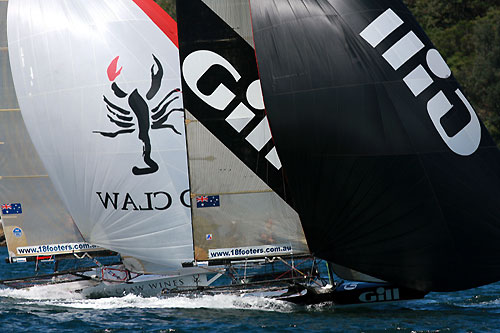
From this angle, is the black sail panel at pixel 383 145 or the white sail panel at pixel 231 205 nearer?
the black sail panel at pixel 383 145

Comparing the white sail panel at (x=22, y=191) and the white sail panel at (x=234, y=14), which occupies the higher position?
the white sail panel at (x=234, y=14)

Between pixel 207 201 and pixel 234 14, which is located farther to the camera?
pixel 207 201

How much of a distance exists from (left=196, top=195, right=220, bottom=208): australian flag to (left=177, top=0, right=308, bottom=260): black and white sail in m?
0.02

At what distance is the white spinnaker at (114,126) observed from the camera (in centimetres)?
1862

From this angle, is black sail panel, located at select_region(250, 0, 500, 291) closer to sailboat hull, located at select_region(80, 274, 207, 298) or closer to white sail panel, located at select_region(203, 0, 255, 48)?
white sail panel, located at select_region(203, 0, 255, 48)

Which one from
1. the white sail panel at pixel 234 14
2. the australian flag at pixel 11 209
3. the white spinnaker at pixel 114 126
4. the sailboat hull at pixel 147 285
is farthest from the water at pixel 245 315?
the white sail panel at pixel 234 14

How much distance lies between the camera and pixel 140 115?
18641 millimetres

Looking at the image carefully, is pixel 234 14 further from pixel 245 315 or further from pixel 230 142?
pixel 245 315

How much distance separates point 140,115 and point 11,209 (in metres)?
4.59

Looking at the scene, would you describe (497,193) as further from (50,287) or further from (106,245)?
(50,287)

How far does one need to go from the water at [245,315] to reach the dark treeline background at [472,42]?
2512 centimetres

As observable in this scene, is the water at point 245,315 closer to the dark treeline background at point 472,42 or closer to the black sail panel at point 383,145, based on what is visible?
the black sail panel at point 383,145

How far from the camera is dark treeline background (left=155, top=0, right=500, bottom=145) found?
42688 mm

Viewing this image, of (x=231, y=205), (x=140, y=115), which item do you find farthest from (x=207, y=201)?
(x=140, y=115)
